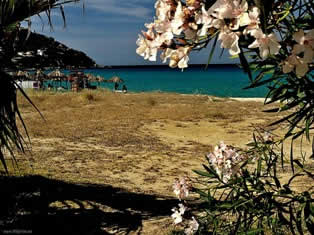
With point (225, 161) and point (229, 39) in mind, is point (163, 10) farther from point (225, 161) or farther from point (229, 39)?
point (225, 161)

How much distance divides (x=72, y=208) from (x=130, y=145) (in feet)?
10.5

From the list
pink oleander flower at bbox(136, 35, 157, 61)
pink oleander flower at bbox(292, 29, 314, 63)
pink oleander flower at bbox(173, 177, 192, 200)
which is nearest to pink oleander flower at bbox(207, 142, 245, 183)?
pink oleander flower at bbox(173, 177, 192, 200)

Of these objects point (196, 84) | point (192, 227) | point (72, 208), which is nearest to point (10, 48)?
point (72, 208)

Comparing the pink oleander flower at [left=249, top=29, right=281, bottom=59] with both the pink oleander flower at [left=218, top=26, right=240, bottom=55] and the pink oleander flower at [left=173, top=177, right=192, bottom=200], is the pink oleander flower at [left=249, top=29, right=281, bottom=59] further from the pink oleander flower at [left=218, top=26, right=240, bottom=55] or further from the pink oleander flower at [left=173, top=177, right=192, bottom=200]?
the pink oleander flower at [left=173, top=177, right=192, bottom=200]

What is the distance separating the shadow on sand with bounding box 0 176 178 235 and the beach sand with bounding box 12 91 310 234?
0.06 feet

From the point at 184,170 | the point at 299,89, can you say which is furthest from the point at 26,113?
the point at 299,89

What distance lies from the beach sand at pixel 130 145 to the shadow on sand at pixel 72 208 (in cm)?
2

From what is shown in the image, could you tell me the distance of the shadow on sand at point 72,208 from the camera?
252 cm

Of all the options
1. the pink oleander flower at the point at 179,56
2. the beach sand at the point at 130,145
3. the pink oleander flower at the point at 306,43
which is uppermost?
the pink oleander flower at the point at 306,43

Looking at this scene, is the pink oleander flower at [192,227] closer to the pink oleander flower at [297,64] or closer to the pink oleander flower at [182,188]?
the pink oleander flower at [182,188]

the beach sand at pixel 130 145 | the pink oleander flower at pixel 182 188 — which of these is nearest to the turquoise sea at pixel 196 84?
the beach sand at pixel 130 145

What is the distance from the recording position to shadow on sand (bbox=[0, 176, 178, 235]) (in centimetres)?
252

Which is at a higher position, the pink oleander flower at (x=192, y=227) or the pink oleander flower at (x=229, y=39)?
the pink oleander flower at (x=229, y=39)

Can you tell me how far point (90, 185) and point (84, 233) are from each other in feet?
4.75
